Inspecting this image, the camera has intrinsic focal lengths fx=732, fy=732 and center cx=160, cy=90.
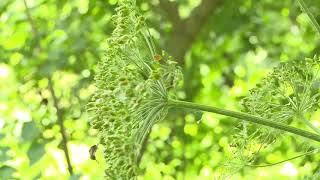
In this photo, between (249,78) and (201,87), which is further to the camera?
(249,78)

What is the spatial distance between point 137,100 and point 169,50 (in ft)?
8.26

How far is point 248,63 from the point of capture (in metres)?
4.55

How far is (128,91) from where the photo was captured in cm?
133

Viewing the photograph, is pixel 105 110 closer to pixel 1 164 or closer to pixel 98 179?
pixel 1 164

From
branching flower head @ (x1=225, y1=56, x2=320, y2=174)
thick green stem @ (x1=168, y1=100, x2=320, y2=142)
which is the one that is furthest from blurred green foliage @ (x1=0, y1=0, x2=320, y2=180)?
thick green stem @ (x1=168, y1=100, x2=320, y2=142)

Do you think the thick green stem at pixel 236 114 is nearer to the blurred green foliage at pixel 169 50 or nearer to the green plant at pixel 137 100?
the green plant at pixel 137 100

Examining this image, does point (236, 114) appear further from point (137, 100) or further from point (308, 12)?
point (308, 12)

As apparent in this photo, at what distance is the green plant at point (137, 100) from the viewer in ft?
4.28

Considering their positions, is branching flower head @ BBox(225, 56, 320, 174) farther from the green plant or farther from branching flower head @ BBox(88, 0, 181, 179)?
branching flower head @ BBox(88, 0, 181, 179)

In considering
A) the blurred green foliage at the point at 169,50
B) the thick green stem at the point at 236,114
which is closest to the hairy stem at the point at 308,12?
the thick green stem at the point at 236,114

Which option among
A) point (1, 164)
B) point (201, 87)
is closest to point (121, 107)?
point (1, 164)

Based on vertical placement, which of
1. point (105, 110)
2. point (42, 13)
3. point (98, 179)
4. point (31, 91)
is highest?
point (42, 13)

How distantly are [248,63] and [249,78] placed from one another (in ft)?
0.31

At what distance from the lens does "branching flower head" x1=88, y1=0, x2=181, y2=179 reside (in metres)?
1.29
